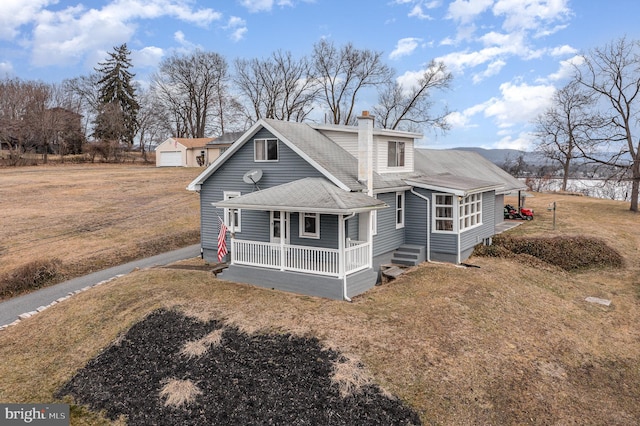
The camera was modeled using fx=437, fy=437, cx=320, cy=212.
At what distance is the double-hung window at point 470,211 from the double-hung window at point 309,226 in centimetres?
617

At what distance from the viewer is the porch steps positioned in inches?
671

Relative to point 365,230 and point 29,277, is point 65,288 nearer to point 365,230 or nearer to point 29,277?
point 29,277

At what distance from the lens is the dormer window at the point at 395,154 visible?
1834 cm

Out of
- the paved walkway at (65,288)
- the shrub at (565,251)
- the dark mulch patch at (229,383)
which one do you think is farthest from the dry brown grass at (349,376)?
the paved walkway at (65,288)

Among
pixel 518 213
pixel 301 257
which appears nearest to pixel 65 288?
pixel 301 257

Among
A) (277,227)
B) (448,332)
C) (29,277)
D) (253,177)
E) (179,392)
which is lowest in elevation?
(179,392)

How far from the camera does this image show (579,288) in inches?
623

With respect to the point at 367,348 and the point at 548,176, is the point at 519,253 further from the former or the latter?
the point at 548,176

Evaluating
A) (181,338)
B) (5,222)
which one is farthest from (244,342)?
(5,222)

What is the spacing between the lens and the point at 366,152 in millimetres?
15508

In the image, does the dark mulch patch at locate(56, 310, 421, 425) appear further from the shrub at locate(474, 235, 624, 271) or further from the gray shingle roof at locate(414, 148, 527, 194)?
the gray shingle roof at locate(414, 148, 527, 194)

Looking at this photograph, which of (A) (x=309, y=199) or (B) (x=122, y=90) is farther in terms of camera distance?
(B) (x=122, y=90)

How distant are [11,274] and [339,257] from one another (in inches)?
573

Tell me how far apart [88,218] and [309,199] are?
1995 centimetres
